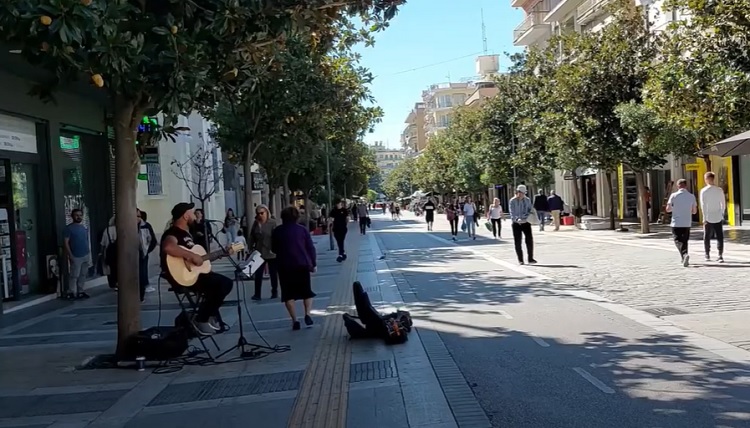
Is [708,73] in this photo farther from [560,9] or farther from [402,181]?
[402,181]

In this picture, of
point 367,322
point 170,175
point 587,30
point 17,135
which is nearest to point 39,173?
point 17,135

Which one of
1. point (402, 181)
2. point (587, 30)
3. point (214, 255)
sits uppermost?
point (587, 30)

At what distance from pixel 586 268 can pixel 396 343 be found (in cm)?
821

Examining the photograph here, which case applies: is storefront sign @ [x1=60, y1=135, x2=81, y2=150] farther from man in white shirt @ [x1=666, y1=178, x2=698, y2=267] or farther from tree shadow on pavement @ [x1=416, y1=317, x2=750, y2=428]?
man in white shirt @ [x1=666, y1=178, x2=698, y2=267]

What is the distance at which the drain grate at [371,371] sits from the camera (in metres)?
7.33

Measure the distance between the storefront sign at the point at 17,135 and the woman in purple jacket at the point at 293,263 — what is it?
6.21m

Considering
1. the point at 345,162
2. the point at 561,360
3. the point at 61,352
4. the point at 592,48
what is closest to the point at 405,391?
the point at 561,360

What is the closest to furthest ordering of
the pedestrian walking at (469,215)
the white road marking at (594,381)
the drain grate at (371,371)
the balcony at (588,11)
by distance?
the white road marking at (594,381) < the drain grate at (371,371) < the pedestrian walking at (469,215) < the balcony at (588,11)

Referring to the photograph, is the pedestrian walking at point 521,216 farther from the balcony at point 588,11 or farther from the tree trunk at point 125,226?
the balcony at point 588,11

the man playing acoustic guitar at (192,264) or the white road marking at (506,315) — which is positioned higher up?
the man playing acoustic guitar at (192,264)

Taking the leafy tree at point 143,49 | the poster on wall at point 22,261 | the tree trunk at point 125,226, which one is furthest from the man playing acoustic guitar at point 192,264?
the poster on wall at point 22,261

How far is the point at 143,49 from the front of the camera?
26.1 ft

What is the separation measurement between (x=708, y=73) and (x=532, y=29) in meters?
33.9

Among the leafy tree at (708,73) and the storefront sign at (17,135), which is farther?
the leafy tree at (708,73)
